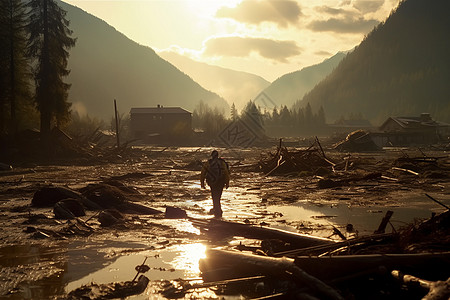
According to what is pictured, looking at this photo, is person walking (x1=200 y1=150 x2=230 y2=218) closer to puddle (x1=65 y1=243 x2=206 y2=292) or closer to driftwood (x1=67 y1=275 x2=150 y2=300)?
puddle (x1=65 y1=243 x2=206 y2=292)

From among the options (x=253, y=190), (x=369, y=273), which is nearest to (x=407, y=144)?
(x=253, y=190)

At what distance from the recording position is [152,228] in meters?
9.47

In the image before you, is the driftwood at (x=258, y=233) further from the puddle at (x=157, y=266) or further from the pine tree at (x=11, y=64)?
the pine tree at (x=11, y=64)

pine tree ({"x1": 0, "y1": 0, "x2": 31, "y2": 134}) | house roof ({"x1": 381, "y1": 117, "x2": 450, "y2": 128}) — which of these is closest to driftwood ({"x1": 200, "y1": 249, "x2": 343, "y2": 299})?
pine tree ({"x1": 0, "y1": 0, "x2": 31, "y2": 134})

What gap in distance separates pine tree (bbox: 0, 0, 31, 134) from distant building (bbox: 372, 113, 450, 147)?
54940 millimetres

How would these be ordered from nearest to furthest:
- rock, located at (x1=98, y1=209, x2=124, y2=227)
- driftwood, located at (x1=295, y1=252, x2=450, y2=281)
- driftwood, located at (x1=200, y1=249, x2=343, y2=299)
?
1. driftwood, located at (x1=200, y1=249, x2=343, y2=299)
2. driftwood, located at (x1=295, y1=252, x2=450, y2=281)
3. rock, located at (x1=98, y1=209, x2=124, y2=227)

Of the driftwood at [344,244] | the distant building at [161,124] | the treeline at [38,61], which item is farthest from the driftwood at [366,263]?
the distant building at [161,124]

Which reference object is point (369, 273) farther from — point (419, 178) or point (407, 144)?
point (407, 144)

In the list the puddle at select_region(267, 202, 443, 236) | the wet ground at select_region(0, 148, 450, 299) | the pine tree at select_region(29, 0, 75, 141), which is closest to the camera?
the wet ground at select_region(0, 148, 450, 299)

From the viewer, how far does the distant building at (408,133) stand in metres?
71.7

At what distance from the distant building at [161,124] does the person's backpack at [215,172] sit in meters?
78.7

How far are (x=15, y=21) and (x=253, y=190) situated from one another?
120 feet

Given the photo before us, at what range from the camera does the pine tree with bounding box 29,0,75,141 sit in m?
37.7

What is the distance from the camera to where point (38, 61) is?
38.2 metres
